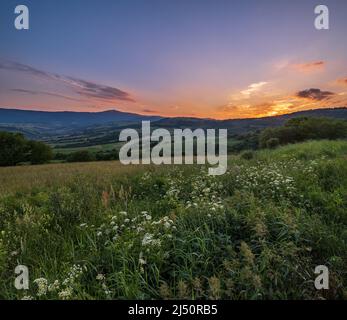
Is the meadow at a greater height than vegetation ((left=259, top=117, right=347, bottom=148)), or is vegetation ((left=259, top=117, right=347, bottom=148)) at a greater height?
vegetation ((left=259, top=117, right=347, bottom=148))

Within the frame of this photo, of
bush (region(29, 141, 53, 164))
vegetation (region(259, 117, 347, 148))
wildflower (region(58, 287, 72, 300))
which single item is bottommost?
wildflower (region(58, 287, 72, 300))

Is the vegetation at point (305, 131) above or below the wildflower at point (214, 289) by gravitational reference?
above

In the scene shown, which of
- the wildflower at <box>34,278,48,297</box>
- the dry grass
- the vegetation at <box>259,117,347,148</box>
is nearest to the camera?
the wildflower at <box>34,278,48,297</box>

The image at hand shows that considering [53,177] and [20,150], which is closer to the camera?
[53,177]

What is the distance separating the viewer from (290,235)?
12.2ft

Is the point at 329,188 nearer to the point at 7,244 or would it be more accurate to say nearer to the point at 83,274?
the point at 83,274

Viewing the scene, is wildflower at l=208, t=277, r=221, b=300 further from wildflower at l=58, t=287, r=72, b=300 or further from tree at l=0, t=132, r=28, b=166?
tree at l=0, t=132, r=28, b=166

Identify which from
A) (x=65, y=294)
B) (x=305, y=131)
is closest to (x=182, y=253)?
(x=65, y=294)

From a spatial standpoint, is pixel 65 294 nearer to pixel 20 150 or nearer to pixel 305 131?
pixel 305 131

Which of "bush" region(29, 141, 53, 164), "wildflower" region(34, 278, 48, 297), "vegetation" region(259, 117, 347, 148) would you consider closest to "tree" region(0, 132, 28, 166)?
"bush" region(29, 141, 53, 164)

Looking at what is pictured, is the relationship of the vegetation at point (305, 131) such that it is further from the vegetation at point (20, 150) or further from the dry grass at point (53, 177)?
the vegetation at point (20, 150)

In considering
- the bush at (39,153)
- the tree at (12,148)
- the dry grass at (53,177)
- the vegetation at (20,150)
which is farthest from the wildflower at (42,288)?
the bush at (39,153)
